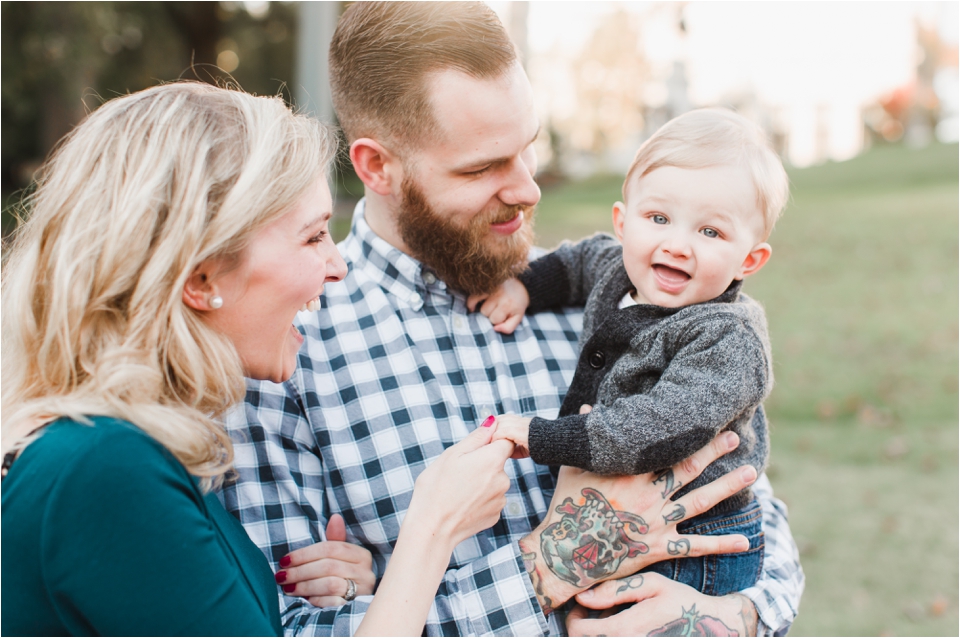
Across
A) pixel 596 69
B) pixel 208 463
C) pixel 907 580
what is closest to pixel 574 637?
pixel 208 463

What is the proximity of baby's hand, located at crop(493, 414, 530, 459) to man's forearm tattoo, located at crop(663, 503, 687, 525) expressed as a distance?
1.26 ft

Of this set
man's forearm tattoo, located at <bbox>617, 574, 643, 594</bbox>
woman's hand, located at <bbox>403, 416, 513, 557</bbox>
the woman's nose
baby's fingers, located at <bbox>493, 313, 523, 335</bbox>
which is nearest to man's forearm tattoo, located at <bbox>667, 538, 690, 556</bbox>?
man's forearm tattoo, located at <bbox>617, 574, 643, 594</bbox>

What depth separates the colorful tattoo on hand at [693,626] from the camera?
1.89m

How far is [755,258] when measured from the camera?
7.01ft

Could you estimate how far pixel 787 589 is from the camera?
7.02 ft

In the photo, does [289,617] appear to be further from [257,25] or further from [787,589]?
[257,25]

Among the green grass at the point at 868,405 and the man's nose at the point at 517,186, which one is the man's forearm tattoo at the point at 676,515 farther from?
the green grass at the point at 868,405

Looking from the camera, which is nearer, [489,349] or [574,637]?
[574,637]

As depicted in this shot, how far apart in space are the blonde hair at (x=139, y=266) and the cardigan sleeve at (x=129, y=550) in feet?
0.33

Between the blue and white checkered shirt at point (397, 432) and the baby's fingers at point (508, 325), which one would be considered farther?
the baby's fingers at point (508, 325)

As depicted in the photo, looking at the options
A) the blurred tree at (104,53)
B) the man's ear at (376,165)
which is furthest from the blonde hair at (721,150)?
the blurred tree at (104,53)

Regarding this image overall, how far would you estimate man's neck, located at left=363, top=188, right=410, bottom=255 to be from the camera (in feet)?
8.21

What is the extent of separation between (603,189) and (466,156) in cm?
1885

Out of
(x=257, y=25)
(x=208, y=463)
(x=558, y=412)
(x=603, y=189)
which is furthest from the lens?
(x=603, y=189)
